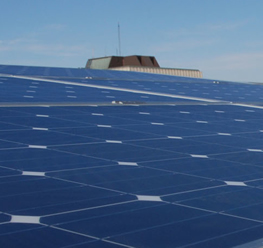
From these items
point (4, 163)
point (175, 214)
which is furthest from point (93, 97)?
point (175, 214)

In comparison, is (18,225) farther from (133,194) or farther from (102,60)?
(102,60)

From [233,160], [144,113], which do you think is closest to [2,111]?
[144,113]

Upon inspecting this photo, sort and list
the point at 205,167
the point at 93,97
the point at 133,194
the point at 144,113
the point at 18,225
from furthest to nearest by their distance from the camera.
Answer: the point at 93,97 → the point at 144,113 → the point at 205,167 → the point at 133,194 → the point at 18,225

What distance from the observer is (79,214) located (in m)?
7.23

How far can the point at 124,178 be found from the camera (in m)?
9.40

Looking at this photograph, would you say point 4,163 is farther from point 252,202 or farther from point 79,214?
point 252,202

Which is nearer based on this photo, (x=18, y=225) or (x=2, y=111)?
(x=18, y=225)

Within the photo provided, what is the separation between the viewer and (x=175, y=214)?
7.69m

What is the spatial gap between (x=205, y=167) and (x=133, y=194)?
9.26 feet

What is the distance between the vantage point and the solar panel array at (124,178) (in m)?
6.71

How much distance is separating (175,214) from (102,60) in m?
73.0

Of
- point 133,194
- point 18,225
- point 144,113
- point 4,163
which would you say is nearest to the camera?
point 18,225

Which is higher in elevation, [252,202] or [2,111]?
[2,111]

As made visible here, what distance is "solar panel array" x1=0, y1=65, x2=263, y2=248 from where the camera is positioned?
6715mm
